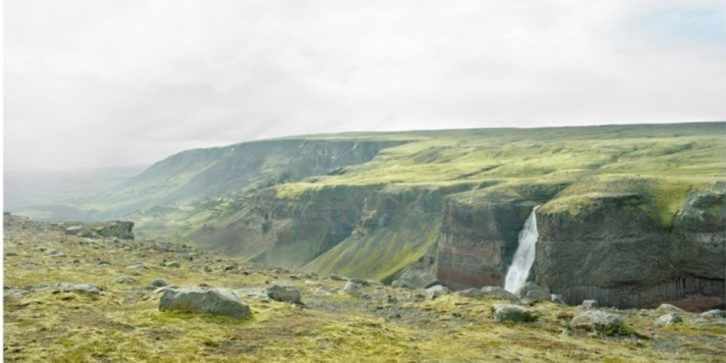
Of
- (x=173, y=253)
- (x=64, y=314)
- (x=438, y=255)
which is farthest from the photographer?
(x=438, y=255)

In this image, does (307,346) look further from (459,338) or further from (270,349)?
(459,338)

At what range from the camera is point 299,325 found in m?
36.3

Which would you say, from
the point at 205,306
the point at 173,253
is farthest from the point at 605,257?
the point at 205,306

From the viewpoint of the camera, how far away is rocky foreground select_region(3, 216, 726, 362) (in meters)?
29.5

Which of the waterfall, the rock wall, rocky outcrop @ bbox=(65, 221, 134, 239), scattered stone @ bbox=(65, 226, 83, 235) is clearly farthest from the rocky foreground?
the rock wall

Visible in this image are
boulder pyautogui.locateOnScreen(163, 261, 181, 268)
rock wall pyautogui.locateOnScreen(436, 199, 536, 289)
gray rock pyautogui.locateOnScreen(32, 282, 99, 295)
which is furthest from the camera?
rock wall pyautogui.locateOnScreen(436, 199, 536, 289)

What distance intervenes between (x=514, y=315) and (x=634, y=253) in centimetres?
9326

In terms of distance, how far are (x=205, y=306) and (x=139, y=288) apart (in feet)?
44.3

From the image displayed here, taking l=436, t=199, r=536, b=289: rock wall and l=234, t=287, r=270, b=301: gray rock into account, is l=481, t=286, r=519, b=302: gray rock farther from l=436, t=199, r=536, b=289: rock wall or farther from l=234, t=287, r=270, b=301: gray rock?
l=436, t=199, r=536, b=289: rock wall

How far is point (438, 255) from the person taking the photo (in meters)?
178

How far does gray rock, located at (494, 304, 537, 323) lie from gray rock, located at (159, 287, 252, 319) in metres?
17.9

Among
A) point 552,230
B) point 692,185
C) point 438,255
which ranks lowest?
point 438,255

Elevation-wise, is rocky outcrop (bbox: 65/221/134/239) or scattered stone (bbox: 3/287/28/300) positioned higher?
scattered stone (bbox: 3/287/28/300)

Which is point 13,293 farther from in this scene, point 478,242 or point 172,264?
point 478,242
